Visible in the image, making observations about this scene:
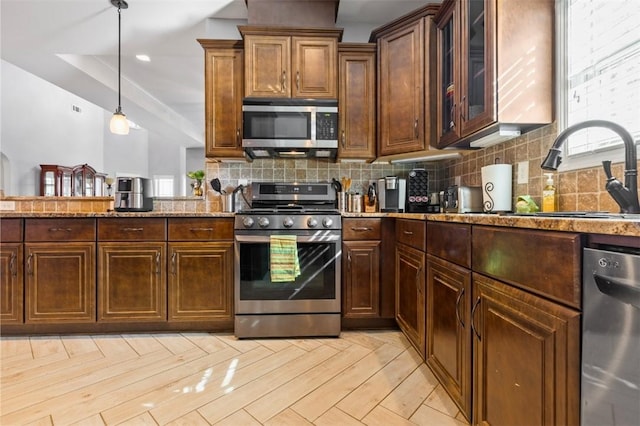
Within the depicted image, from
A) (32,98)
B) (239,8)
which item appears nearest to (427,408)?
(239,8)

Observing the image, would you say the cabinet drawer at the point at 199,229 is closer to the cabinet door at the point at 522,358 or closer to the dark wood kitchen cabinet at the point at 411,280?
the dark wood kitchen cabinet at the point at 411,280

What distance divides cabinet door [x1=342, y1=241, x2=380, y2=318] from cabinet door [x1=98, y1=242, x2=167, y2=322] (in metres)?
1.32

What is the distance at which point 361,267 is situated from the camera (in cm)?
223

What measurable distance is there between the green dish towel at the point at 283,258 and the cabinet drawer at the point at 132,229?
31.5 inches

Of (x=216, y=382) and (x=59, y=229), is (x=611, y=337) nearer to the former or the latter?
(x=216, y=382)

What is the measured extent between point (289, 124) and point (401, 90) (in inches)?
35.8

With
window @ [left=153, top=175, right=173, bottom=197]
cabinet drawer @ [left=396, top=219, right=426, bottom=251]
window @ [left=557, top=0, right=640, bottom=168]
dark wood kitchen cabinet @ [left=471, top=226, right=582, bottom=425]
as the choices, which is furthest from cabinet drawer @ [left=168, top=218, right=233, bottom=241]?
window @ [left=153, top=175, right=173, bottom=197]

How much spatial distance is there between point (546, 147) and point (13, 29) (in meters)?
4.39

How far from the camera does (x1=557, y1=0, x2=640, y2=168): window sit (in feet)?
3.98

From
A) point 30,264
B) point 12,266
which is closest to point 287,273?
point 30,264

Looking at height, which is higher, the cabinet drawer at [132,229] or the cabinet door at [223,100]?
the cabinet door at [223,100]

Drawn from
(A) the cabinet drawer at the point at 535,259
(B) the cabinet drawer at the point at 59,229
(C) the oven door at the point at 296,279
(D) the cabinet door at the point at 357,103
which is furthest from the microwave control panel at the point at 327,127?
(B) the cabinet drawer at the point at 59,229

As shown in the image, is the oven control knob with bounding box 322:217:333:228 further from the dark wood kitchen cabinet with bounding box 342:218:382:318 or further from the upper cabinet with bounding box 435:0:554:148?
the upper cabinet with bounding box 435:0:554:148

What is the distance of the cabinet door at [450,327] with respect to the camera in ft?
3.99
